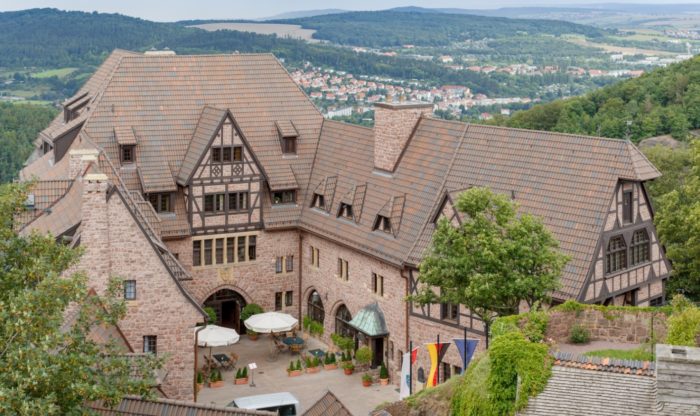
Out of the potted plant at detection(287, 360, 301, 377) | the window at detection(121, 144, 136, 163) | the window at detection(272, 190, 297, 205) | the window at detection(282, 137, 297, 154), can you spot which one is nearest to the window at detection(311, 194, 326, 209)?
the window at detection(272, 190, 297, 205)

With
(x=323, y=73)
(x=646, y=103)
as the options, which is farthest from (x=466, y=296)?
(x=323, y=73)

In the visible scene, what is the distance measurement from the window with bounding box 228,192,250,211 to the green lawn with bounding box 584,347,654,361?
25.2 metres

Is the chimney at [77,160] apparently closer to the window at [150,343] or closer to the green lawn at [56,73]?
the window at [150,343]

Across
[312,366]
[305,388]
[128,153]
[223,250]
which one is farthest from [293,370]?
[128,153]

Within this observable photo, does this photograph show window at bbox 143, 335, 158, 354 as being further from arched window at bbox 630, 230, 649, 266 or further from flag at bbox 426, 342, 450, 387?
arched window at bbox 630, 230, 649, 266

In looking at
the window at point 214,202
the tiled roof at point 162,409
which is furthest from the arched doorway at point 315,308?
the tiled roof at point 162,409

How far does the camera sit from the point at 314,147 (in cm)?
5400

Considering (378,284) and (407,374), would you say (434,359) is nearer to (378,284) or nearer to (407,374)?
(407,374)

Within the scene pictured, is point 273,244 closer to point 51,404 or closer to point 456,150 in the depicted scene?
point 456,150

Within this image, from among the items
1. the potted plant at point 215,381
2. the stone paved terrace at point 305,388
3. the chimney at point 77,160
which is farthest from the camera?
the chimney at point 77,160

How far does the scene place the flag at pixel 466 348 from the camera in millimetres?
38188

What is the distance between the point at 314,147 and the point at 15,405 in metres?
32.0

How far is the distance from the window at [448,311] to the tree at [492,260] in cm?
644

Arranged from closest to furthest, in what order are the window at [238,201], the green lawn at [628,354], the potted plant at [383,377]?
the green lawn at [628,354]
the potted plant at [383,377]
the window at [238,201]
